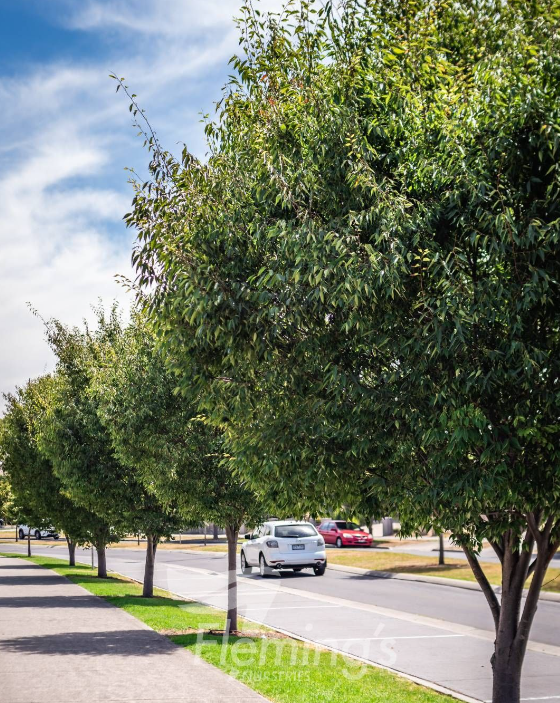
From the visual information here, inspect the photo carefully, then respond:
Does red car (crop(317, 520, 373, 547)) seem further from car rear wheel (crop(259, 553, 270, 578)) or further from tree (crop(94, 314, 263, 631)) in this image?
tree (crop(94, 314, 263, 631))

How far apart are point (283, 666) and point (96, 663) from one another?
2499 millimetres

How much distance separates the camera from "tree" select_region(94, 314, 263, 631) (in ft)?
45.1

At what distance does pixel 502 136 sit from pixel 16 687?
791 cm

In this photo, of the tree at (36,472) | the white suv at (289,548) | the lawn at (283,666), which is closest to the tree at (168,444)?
the lawn at (283,666)

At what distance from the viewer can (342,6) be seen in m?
6.43

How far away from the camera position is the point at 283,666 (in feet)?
34.9

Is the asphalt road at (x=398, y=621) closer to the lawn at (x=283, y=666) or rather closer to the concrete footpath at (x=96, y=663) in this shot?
the lawn at (x=283, y=666)

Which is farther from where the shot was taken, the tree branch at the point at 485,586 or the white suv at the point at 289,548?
the white suv at the point at 289,548

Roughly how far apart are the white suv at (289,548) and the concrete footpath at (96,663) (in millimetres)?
10132

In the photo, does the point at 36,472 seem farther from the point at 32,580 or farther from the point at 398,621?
the point at 398,621

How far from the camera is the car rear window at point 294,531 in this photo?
91.1ft

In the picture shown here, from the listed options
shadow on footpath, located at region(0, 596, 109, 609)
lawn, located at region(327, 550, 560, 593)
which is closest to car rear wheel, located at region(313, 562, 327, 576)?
lawn, located at region(327, 550, 560, 593)
